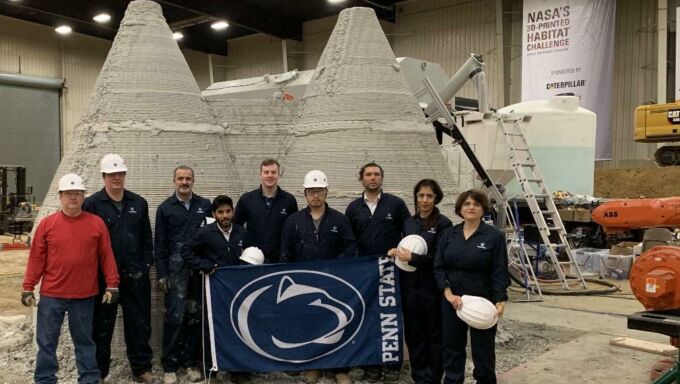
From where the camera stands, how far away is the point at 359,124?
6.36 meters

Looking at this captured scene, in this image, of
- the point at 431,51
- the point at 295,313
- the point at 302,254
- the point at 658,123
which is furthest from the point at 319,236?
the point at 431,51

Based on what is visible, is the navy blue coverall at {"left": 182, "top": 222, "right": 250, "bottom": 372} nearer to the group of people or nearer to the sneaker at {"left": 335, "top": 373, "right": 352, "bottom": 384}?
the group of people

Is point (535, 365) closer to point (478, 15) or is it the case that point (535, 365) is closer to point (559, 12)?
point (559, 12)

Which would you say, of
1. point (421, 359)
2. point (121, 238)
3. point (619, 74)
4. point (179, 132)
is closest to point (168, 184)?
point (179, 132)

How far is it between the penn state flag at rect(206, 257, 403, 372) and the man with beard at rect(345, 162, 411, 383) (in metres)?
0.16

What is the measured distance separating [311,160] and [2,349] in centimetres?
383

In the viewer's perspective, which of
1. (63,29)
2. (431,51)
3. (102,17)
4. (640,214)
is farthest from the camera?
(63,29)

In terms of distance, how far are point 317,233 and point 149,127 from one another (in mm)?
2248

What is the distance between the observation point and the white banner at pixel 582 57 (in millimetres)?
17188

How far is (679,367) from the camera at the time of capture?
4180 millimetres

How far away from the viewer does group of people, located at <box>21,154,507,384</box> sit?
4.48 metres

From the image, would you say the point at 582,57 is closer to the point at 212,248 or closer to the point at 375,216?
the point at 375,216

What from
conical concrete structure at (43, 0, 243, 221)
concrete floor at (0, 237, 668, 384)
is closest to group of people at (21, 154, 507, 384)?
conical concrete structure at (43, 0, 243, 221)

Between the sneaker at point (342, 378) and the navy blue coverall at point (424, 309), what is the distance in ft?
2.05
